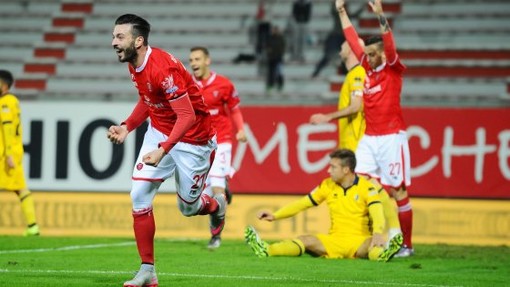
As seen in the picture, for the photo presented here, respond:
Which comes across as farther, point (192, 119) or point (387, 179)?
point (387, 179)

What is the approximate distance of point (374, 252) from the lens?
1052 centimetres

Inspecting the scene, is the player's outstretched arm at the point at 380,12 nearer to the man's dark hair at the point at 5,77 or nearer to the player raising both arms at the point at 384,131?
the player raising both arms at the point at 384,131

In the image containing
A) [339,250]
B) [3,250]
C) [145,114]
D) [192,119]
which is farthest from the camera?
[3,250]

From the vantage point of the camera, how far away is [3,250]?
1149 cm

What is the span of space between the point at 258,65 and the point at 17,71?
4.99 m

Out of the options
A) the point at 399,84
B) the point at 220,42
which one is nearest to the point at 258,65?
the point at 220,42

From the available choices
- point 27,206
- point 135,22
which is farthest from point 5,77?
point 135,22

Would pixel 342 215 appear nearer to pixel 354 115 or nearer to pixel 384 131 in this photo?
pixel 384 131

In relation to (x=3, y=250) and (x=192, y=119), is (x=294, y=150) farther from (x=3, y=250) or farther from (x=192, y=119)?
(x=192, y=119)

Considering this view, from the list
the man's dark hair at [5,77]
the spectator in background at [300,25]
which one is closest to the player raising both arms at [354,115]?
the man's dark hair at [5,77]

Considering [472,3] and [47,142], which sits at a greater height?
[472,3]

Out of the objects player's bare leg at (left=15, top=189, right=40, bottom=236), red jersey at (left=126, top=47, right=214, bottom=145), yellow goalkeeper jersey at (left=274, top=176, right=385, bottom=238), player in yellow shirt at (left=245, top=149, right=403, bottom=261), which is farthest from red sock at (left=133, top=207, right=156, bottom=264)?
player's bare leg at (left=15, top=189, right=40, bottom=236)

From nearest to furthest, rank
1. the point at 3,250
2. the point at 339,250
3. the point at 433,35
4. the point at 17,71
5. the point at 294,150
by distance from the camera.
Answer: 1. the point at 339,250
2. the point at 3,250
3. the point at 294,150
4. the point at 433,35
5. the point at 17,71

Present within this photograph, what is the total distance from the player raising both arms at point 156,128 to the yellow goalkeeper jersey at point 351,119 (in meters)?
3.38
